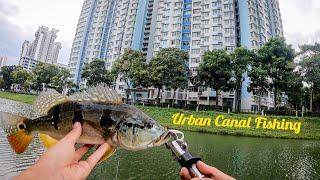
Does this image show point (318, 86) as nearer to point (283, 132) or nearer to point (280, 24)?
point (283, 132)

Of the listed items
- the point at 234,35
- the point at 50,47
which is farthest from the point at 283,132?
the point at 50,47

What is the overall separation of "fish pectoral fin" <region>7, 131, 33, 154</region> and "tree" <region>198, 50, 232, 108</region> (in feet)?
135

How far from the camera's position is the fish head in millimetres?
1512

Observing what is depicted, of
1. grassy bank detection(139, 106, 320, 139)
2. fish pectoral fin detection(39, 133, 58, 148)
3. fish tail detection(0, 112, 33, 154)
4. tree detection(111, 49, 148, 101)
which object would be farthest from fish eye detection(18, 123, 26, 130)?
tree detection(111, 49, 148, 101)

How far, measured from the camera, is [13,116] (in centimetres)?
172

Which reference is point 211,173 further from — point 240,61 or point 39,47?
point 39,47

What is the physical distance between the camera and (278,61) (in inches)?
1436

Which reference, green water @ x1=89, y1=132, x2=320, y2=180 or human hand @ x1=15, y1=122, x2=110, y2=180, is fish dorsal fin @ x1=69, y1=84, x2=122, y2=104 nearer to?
human hand @ x1=15, y1=122, x2=110, y2=180

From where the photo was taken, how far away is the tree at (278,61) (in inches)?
1438

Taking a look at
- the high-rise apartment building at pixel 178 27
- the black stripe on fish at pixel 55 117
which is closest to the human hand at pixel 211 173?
the black stripe on fish at pixel 55 117

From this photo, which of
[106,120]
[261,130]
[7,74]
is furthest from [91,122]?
[7,74]

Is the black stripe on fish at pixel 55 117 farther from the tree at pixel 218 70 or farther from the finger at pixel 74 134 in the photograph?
the tree at pixel 218 70

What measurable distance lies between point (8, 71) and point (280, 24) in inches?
3041

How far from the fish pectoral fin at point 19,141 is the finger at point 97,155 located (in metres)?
0.45
